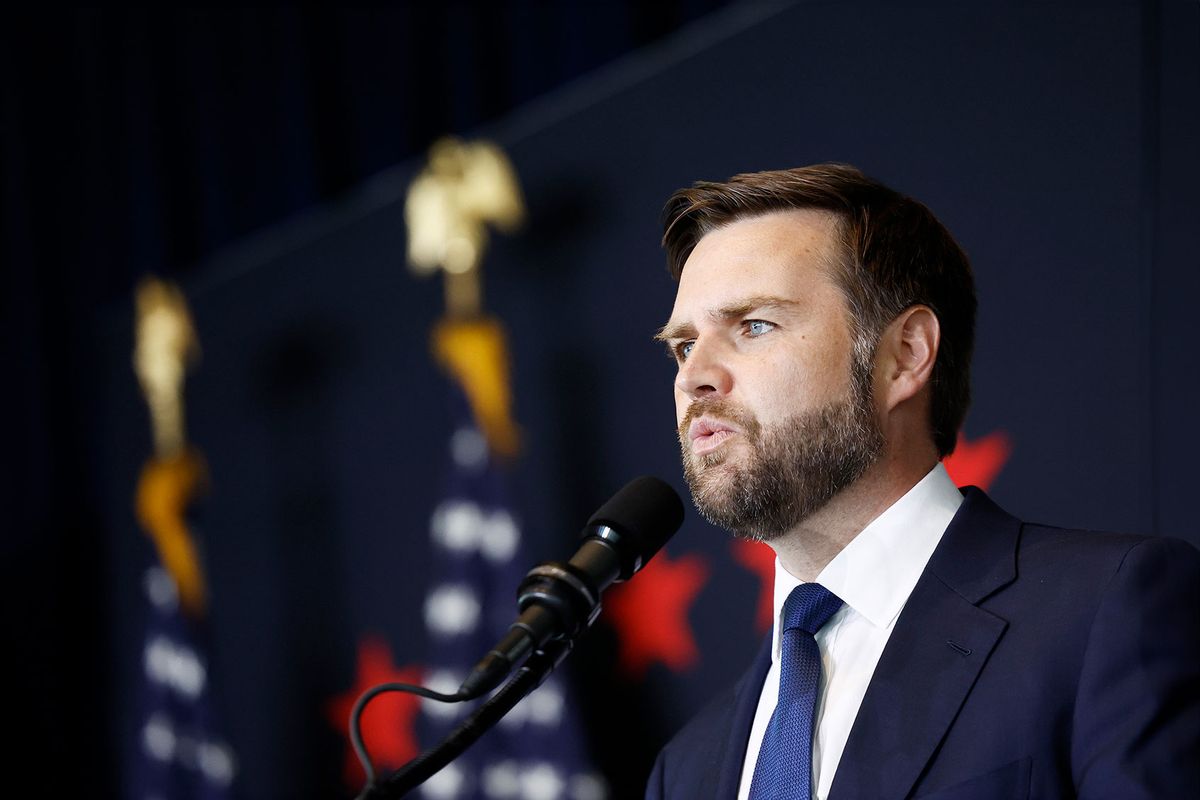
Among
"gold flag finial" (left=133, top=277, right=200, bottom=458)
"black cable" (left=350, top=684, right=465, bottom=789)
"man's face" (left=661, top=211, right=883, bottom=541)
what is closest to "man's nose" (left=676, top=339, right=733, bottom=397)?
"man's face" (left=661, top=211, right=883, bottom=541)

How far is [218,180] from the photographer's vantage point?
4.35 metres

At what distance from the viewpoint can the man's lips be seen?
1.52 m

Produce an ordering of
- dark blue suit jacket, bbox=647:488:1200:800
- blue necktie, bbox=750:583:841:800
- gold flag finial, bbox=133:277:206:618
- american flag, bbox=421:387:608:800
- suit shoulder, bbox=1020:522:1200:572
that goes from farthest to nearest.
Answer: gold flag finial, bbox=133:277:206:618, american flag, bbox=421:387:608:800, blue necktie, bbox=750:583:841:800, suit shoulder, bbox=1020:522:1200:572, dark blue suit jacket, bbox=647:488:1200:800

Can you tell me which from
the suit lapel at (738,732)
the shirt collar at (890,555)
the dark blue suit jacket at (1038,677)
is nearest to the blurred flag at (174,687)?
the suit lapel at (738,732)

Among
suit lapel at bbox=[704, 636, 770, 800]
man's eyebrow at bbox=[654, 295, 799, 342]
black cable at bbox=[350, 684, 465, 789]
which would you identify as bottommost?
suit lapel at bbox=[704, 636, 770, 800]

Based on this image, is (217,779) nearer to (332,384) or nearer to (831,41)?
(332,384)

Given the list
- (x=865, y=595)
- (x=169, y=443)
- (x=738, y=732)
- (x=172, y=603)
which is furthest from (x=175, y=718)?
(x=865, y=595)

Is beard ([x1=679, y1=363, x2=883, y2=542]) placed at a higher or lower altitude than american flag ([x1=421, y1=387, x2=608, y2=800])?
lower

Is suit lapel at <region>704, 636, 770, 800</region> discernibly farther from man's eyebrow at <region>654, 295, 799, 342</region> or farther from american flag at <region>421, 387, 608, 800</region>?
american flag at <region>421, 387, 608, 800</region>

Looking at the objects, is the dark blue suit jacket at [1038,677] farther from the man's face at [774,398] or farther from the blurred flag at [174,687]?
the blurred flag at [174,687]

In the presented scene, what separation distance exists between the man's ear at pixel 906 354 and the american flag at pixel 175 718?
2.71 m

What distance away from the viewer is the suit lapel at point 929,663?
126cm

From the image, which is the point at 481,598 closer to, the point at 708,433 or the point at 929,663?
the point at 708,433

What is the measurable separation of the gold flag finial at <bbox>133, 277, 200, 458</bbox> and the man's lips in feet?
9.14
